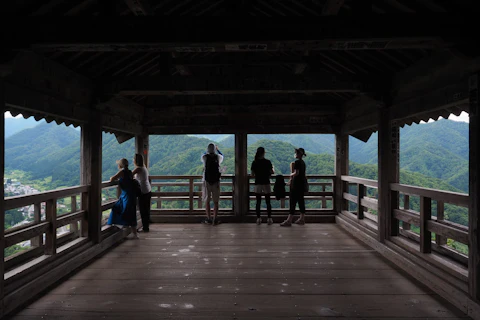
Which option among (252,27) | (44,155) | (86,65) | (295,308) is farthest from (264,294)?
(44,155)

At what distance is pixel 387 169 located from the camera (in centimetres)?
526

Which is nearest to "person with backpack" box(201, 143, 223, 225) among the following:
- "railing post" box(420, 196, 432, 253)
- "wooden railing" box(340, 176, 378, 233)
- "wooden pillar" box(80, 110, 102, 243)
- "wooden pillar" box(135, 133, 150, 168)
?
"wooden pillar" box(135, 133, 150, 168)

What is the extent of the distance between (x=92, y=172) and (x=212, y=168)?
93.1 inches

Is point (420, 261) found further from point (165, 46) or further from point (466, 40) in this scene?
point (165, 46)

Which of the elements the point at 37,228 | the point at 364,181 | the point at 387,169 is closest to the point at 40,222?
the point at 37,228

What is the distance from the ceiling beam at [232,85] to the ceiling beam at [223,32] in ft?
6.62

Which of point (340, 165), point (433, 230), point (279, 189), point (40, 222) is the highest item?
point (340, 165)

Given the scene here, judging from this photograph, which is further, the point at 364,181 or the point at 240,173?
the point at 240,173

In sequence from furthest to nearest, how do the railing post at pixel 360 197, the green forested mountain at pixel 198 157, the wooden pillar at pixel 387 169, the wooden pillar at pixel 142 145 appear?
the green forested mountain at pixel 198 157, the wooden pillar at pixel 142 145, the railing post at pixel 360 197, the wooden pillar at pixel 387 169

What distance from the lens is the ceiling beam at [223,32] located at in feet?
9.55

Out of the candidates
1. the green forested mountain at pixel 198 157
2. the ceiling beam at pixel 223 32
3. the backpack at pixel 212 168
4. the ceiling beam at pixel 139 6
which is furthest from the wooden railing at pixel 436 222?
the green forested mountain at pixel 198 157

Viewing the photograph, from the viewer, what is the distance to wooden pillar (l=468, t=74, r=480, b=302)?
122 inches

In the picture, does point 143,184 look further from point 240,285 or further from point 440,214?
point 440,214

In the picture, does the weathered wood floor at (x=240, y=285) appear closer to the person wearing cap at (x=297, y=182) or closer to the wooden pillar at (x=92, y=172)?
the wooden pillar at (x=92, y=172)
